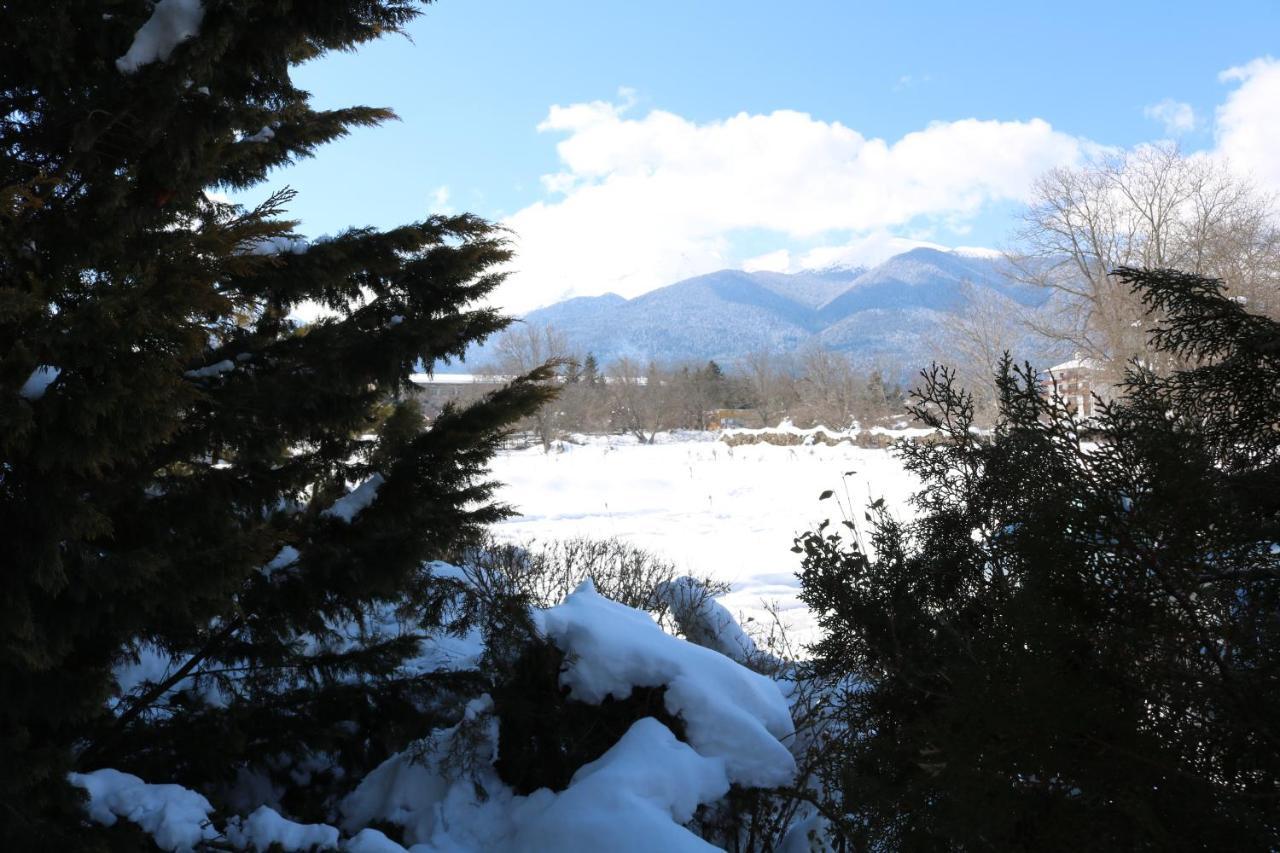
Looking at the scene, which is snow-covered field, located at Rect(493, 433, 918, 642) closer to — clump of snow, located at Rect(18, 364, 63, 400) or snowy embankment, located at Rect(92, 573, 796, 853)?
snowy embankment, located at Rect(92, 573, 796, 853)

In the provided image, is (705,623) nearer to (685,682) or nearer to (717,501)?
(685,682)

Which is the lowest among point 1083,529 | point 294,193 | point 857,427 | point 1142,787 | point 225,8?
point 857,427

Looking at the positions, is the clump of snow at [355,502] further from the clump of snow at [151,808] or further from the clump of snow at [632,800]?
the clump of snow at [632,800]

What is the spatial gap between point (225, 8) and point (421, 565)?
2375 millimetres

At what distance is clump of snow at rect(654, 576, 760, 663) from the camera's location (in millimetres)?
6703

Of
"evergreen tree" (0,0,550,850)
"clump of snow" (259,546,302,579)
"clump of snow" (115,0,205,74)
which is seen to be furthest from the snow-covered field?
"clump of snow" (115,0,205,74)

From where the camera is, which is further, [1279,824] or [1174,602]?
[1174,602]

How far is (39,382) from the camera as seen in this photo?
2113 millimetres

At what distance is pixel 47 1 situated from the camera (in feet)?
8.98

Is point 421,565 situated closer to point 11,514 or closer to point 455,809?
point 455,809

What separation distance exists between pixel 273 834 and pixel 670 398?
50.6 metres

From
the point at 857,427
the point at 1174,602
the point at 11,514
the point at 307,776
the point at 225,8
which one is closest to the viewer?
the point at 1174,602

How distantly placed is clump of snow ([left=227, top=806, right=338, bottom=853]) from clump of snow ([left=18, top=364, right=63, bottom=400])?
5.62 ft

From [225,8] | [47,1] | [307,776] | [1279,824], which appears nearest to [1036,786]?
[1279,824]
